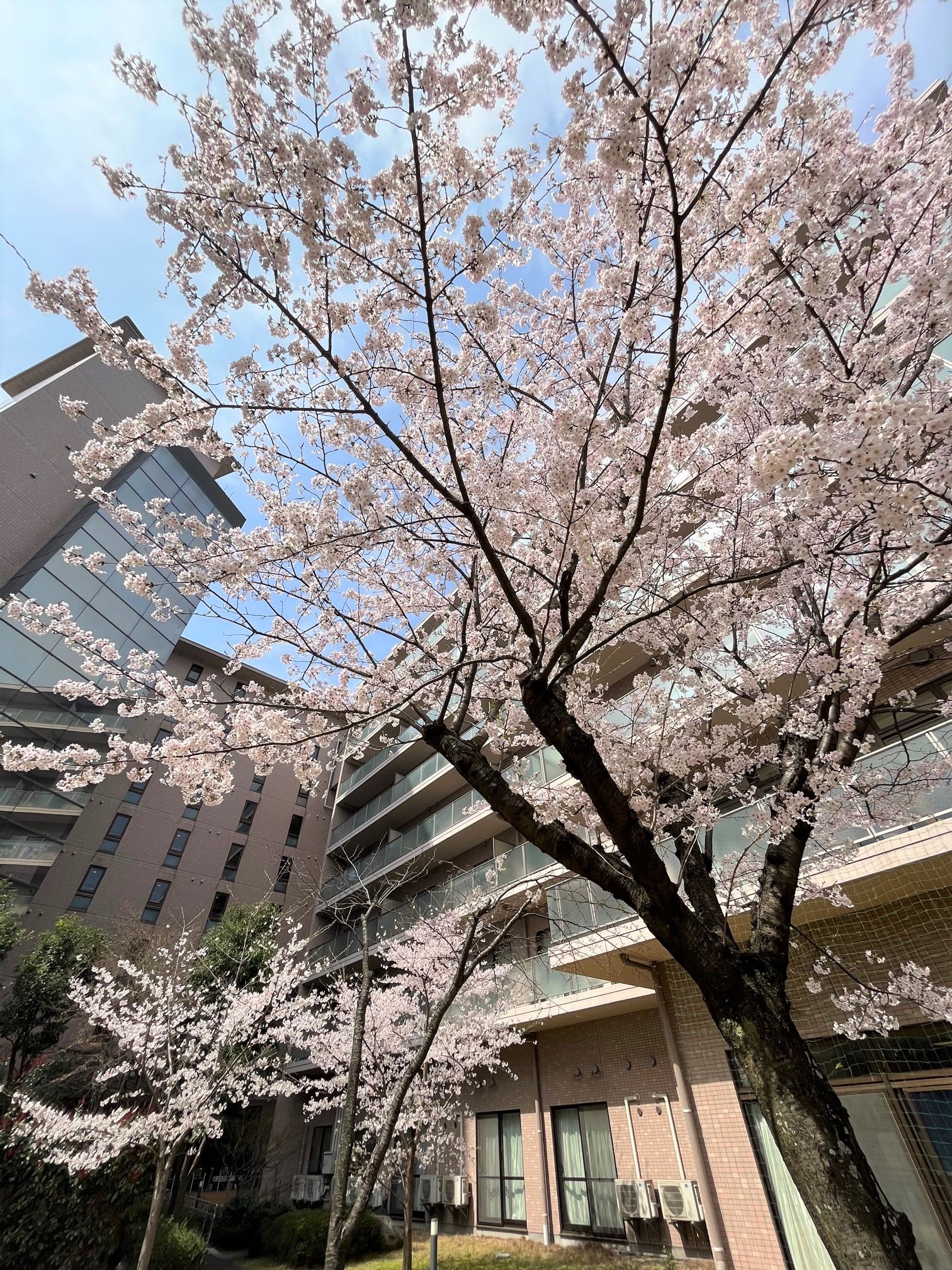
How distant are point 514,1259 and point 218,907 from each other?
1588 centimetres

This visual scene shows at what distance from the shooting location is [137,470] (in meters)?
19.5

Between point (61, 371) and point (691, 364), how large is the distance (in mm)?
22283

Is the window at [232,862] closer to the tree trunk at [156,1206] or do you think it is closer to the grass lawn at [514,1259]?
the grass lawn at [514,1259]

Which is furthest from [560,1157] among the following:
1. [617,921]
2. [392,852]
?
[392,852]

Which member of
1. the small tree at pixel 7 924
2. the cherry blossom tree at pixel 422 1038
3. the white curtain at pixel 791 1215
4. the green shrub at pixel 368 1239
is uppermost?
the small tree at pixel 7 924

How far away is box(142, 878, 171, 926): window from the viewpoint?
62.6 ft

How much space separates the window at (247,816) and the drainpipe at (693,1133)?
61.4ft

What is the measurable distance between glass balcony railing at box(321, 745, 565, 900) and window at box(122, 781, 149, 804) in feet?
29.9

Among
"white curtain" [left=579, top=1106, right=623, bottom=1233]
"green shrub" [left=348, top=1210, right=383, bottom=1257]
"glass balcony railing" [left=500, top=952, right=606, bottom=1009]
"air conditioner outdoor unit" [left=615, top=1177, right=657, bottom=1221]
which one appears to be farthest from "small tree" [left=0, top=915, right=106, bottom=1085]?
"air conditioner outdoor unit" [left=615, top=1177, right=657, bottom=1221]

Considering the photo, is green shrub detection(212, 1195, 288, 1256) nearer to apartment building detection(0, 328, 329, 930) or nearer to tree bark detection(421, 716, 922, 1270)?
apartment building detection(0, 328, 329, 930)

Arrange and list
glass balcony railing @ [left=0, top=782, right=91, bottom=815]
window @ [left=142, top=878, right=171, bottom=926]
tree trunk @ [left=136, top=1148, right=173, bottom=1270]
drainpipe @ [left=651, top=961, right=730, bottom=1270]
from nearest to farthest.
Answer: drainpipe @ [left=651, top=961, right=730, bottom=1270]
tree trunk @ [left=136, top=1148, right=173, bottom=1270]
glass balcony railing @ [left=0, top=782, right=91, bottom=815]
window @ [left=142, top=878, right=171, bottom=926]

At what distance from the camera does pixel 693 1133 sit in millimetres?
7148

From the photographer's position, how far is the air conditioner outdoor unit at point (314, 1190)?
15.4 meters

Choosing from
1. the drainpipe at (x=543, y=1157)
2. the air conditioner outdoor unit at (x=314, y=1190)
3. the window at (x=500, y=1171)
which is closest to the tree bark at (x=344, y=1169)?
the drainpipe at (x=543, y=1157)
